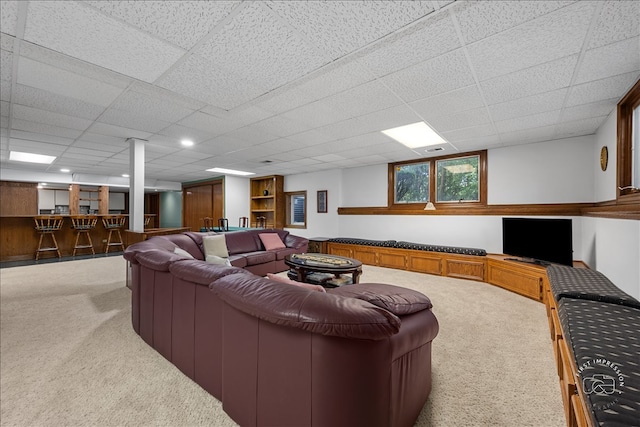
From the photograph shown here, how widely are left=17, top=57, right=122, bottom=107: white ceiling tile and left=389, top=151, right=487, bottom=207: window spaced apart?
5.25 m

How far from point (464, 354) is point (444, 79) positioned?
241 centimetres

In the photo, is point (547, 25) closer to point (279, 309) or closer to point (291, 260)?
point (279, 309)

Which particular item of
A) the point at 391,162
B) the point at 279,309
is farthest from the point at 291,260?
the point at 391,162

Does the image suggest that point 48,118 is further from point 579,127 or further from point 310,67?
point 579,127

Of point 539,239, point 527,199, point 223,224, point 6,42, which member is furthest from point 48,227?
point 527,199

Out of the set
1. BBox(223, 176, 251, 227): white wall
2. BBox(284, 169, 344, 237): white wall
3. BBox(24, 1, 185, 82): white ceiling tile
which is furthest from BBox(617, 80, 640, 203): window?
BBox(223, 176, 251, 227): white wall

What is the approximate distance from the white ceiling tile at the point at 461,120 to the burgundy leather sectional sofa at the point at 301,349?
2.45 meters

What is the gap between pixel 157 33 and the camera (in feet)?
5.47

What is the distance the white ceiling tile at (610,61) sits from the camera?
1847mm

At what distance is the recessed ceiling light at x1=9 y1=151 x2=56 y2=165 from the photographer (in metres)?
5.21

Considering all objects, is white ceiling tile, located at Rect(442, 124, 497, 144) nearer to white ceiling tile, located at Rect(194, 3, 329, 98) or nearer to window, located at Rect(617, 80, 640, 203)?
window, located at Rect(617, 80, 640, 203)

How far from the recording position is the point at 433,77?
90.1 inches

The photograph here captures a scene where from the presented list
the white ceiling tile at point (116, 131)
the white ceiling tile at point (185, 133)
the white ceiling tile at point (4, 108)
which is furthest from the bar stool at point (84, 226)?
the white ceiling tile at point (185, 133)
